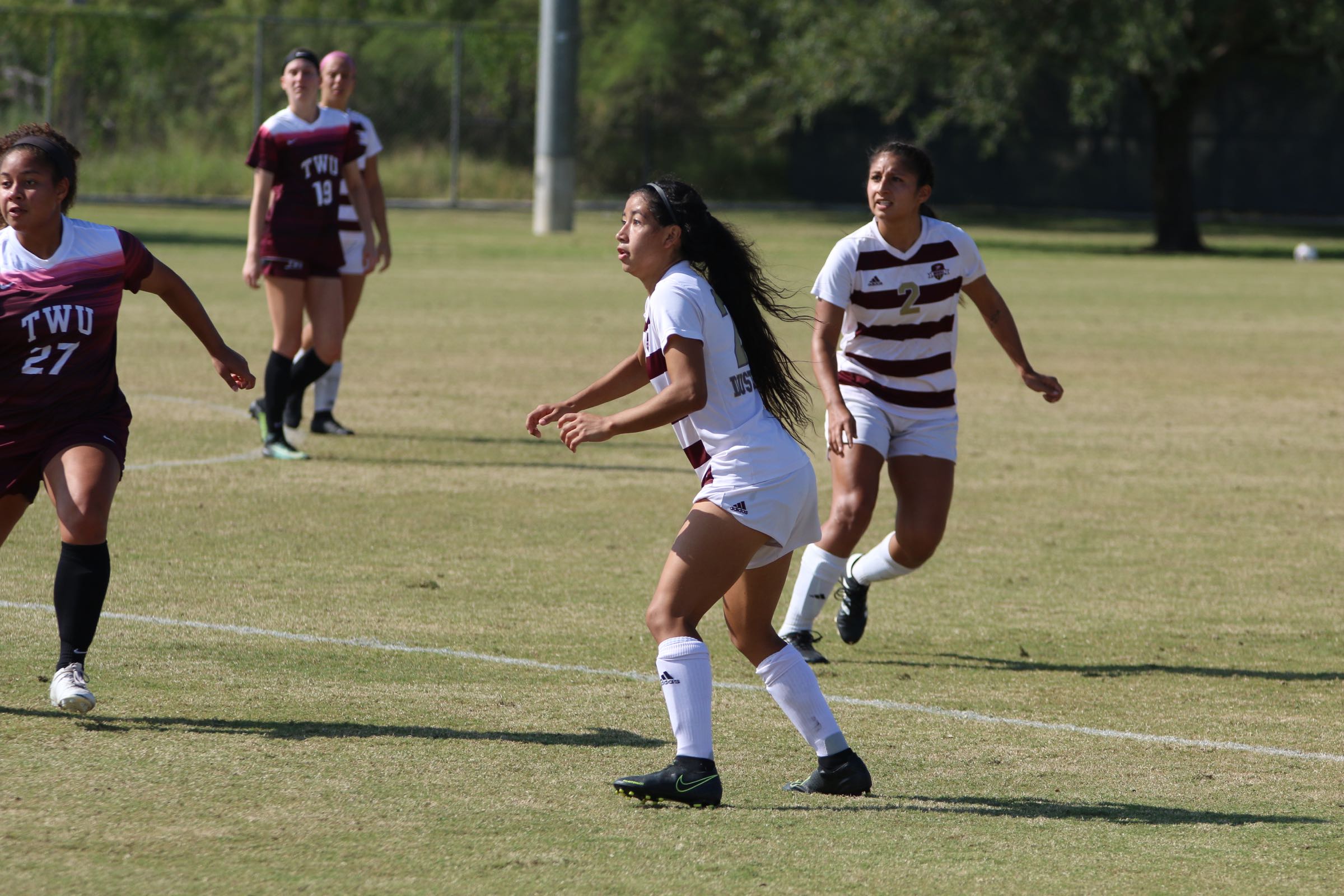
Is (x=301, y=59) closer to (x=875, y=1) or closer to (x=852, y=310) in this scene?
(x=852, y=310)

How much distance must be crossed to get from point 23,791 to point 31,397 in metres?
1.33

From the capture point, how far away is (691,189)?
4918 mm

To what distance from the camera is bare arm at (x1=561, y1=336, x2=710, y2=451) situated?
4.52 m

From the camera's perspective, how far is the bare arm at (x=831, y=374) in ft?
19.3

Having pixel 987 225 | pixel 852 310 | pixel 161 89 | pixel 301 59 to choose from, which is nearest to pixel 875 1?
pixel 987 225

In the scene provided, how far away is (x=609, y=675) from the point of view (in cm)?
615

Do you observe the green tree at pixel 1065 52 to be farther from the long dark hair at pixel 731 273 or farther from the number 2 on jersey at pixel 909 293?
the long dark hair at pixel 731 273

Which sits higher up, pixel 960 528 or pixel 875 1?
pixel 875 1

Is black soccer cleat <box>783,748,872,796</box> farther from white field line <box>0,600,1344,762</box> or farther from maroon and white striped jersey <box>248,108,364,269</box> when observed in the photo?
maroon and white striped jersey <box>248,108,364,269</box>

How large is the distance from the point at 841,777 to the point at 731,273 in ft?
4.60

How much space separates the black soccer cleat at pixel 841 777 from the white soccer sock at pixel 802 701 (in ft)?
0.08

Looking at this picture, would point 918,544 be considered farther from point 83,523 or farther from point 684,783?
point 83,523

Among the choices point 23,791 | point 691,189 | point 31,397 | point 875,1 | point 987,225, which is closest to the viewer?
point 23,791

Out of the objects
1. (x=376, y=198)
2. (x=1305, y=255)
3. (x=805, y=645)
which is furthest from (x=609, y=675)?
(x=1305, y=255)
